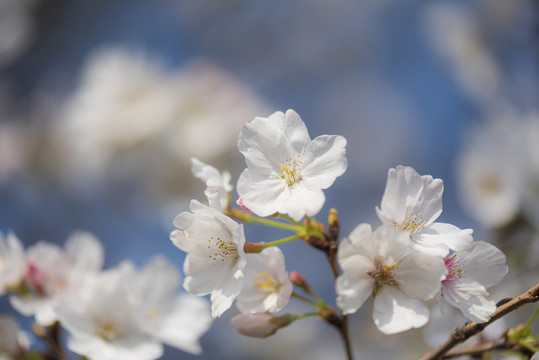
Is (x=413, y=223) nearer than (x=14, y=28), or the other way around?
(x=413, y=223)

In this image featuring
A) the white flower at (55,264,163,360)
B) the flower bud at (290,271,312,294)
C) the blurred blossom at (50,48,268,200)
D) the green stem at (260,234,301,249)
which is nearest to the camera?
the green stem at (260,234,301,249)

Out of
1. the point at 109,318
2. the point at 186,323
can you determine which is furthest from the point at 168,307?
the point at 109,318

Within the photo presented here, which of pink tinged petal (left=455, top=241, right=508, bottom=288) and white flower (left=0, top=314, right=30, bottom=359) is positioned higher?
white flower (left=0, top=314, right=30, bottom=359)

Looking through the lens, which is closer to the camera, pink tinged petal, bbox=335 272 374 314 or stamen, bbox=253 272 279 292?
pink tinged petal, bbox=335 272 374 314

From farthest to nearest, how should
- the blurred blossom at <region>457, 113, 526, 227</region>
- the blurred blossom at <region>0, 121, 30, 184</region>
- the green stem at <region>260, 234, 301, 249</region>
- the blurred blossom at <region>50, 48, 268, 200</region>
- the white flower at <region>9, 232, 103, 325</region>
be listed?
the blurred blossom at <region>0, 121, 30, 184</region>, the blurred blossom at <region>50, 48, 268, 200</region>, the blurred blossom at <region>457, 113, 526, 227</region>, the white flower at <region>9, 232, 103, 325</region>, the green stem at <region>260, 234, 301, 249</region>

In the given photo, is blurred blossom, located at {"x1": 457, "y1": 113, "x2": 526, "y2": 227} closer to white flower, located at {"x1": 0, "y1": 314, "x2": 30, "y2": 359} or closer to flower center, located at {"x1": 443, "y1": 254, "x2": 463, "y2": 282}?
flower center, located at {"x1": 443, "y1": 254, "x2": 463, "y2": 282}

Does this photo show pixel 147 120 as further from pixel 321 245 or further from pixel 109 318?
pixel 321 245

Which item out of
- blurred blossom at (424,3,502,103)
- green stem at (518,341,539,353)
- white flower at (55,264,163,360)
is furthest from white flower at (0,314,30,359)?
blurred blossom at (424,3,502,103)

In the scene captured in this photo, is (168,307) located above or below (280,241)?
above
